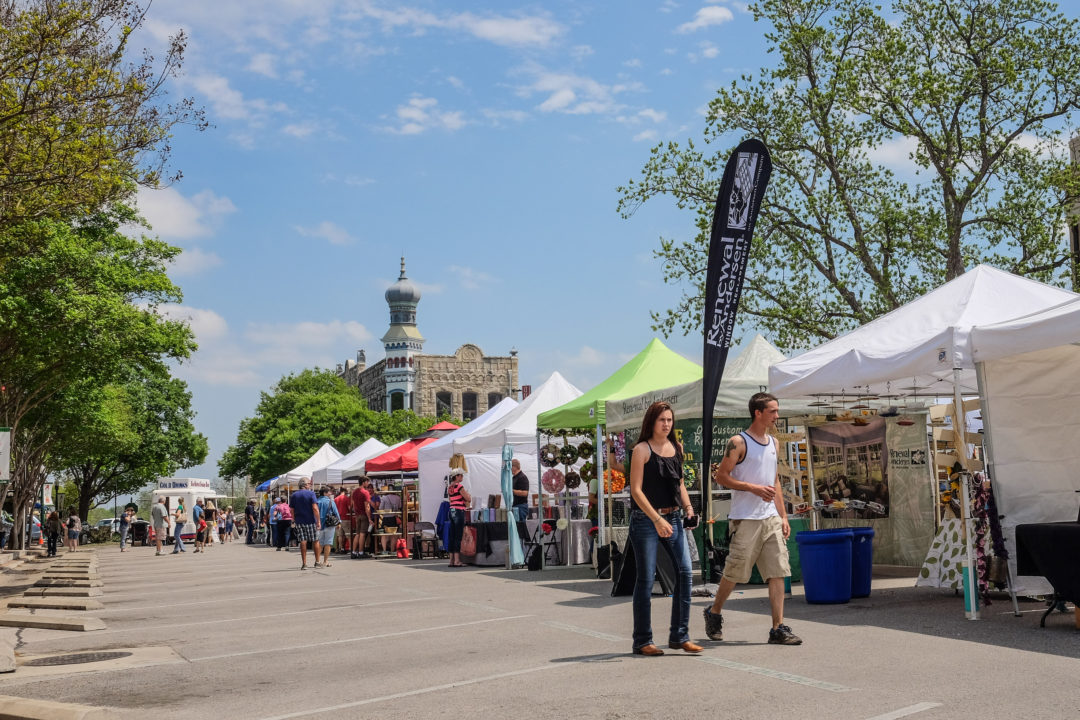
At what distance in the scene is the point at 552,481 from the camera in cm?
1903

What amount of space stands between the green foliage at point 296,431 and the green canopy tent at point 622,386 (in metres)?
67.4

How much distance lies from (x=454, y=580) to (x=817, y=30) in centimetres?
1938

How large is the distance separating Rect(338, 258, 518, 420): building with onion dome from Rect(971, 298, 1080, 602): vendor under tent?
11552 cm

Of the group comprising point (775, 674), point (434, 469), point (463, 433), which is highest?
point (463, 433)

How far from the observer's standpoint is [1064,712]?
18.5ft

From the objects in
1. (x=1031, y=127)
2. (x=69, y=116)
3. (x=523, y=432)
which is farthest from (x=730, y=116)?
(x=69, y=116)

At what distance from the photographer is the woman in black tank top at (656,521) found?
7750 millimetres

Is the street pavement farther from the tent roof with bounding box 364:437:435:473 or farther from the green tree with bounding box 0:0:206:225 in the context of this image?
the tent roof with bounding box 364:437:435:473

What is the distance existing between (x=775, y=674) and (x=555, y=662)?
1.66 m

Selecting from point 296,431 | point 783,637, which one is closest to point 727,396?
point 783,637

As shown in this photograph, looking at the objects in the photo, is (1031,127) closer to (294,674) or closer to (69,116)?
(69,116)

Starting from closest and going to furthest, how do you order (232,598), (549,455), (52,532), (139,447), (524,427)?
(232,598), (549,455), (524,427), (52,532), (139,447)

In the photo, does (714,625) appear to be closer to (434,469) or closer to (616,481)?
(616,481)

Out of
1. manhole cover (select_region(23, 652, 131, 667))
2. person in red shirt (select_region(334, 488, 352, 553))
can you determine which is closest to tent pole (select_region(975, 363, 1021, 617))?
manhole cover (select_region(23, 652, 131, 667))
